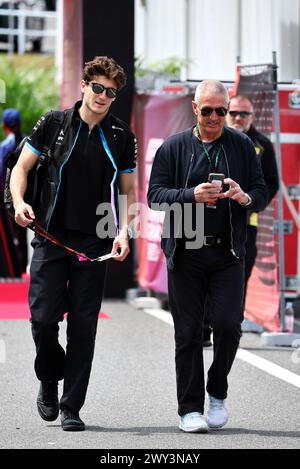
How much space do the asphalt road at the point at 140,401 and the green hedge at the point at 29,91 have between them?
85.3ft

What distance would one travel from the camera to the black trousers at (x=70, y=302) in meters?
7.21

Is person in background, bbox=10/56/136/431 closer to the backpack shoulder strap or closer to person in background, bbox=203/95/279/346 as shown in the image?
the backpack shoulder strap

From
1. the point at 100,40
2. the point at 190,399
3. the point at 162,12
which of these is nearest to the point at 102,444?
the point at 190,399

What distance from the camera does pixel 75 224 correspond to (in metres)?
7.23

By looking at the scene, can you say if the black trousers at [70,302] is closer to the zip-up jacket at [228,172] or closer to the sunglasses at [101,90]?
the zip-up jacket at [228,172]

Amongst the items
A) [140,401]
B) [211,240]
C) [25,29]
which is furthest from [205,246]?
[25,29]

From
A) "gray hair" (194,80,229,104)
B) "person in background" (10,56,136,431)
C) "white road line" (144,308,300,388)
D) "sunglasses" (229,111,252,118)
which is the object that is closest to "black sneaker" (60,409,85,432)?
"person in background" (10,56,136,431)

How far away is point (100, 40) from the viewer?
13.7 meters

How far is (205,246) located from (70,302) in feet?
2.64

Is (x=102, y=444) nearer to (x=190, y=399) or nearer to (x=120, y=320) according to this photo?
(x=190, y=399)

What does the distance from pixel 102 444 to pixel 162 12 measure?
17.7 metres

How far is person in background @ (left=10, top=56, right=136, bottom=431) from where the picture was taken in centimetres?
720

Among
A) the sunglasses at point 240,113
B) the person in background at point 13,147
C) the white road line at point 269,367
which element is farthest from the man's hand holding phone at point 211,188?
the person in background at point 13,147
